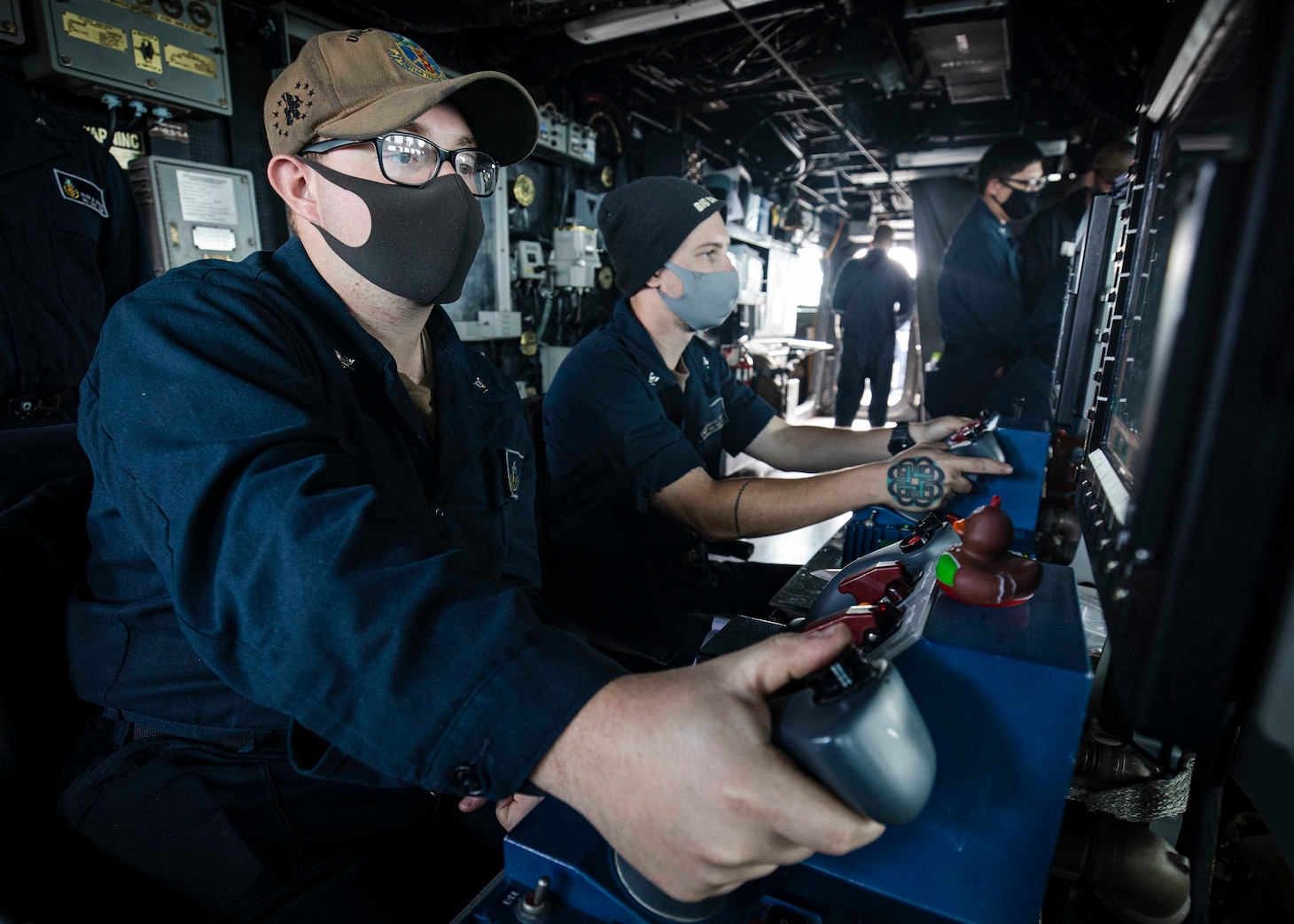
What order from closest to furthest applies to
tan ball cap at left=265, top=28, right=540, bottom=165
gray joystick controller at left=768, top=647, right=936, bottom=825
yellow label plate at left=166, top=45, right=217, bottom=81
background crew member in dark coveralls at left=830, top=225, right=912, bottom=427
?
gray joystick controller at left=768, top=647, right=936, bottom=825 < tan ball cap at left=265, top=28, right=540, bottom=165 < yellow label plate at left=166, top=45, right=217, bottom=81 < background crew member in dark coveralls at left=830, top=225, right=912, bottom=427

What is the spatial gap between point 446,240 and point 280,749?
2.58 ft

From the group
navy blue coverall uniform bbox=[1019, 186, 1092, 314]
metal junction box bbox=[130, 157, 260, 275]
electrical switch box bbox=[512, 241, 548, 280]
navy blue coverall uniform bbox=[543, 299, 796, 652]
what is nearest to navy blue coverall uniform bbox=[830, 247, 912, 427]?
navy blue coverall uniform bbox=[1019, 186, 1092, 314]

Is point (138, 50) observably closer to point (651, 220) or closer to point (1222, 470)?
point (651, 220)

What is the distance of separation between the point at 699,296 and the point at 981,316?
5.82ft

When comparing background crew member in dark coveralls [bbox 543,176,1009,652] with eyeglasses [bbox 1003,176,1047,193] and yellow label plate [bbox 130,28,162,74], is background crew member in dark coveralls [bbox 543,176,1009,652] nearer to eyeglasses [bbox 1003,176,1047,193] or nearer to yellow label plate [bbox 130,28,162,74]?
yellow label plate [bbox 130,28,162,74]

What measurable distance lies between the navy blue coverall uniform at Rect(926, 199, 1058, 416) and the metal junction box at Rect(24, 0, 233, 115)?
3.11 meters

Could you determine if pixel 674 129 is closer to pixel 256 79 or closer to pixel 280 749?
pixel 256 79

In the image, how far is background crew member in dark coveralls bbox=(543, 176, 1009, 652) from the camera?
161cm

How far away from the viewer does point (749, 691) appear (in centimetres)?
51

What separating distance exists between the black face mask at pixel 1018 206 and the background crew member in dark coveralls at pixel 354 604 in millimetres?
2792

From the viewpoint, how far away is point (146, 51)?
2.36m

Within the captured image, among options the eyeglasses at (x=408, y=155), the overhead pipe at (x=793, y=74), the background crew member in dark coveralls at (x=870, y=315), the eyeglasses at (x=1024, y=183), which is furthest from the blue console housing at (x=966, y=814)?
the background crew member in dark coveralls at (x=870, y=315)

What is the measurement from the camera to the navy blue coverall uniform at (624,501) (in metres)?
1.68

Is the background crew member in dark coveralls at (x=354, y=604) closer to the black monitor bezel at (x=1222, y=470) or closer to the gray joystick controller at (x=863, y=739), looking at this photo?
the gray joystick controller at (x=863, y=739)
